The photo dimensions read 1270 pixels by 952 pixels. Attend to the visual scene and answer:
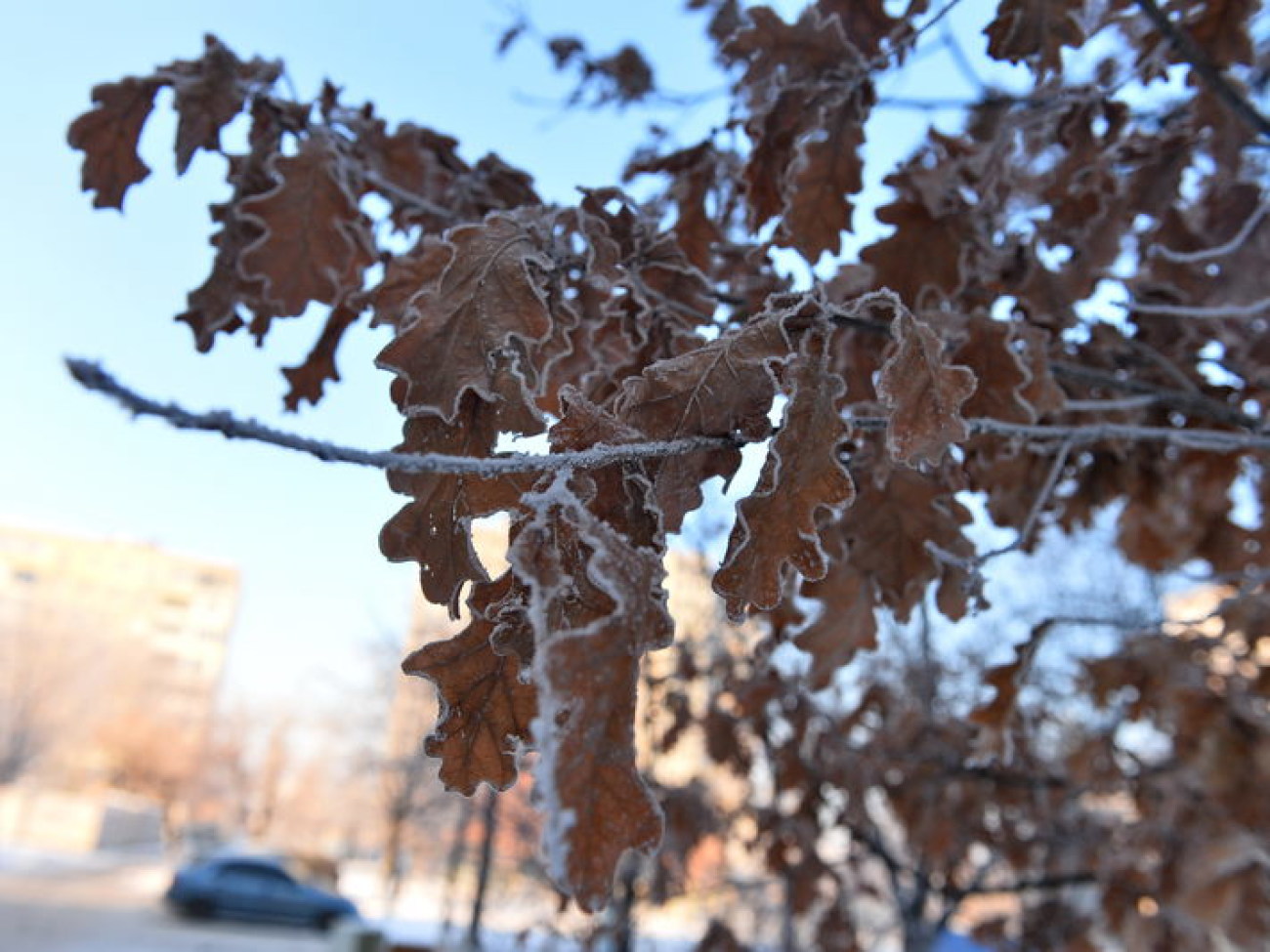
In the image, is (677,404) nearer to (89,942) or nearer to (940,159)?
(940,159)

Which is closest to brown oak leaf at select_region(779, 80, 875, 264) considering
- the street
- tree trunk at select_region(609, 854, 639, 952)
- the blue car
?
tree trunk at select_region(609, 854, 639, 952)

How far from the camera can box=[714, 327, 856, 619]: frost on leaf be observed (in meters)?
0.99

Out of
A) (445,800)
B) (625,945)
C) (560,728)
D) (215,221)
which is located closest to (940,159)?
(215,221)

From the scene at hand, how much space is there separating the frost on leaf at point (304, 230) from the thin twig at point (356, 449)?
3.39 feet

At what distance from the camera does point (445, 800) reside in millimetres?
13328

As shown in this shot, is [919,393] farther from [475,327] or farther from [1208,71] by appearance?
[1208,71]

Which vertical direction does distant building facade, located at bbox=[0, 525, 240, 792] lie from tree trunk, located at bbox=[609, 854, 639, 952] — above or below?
above

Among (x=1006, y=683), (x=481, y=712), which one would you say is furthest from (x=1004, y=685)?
(x=481, y=712)

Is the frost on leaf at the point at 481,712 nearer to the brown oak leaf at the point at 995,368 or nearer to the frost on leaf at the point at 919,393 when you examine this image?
the frost on leaf at the point at 919,393

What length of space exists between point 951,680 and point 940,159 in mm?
7232

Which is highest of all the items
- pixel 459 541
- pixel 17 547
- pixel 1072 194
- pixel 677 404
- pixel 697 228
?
pixel 17 547

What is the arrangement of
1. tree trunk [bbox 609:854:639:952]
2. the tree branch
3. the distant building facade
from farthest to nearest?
the distant building facade, tree trunk [bbox 609:854:639:952], the tree branch

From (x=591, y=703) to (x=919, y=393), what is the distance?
1.97ft

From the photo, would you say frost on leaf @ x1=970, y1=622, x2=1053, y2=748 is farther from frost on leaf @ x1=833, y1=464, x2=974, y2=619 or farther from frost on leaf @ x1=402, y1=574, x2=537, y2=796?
frost on leaf @ x1=402, y1=574, x2=537, y2=796
